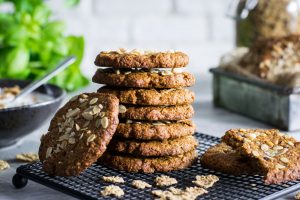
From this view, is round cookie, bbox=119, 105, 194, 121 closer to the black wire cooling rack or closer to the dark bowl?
the black wire cooling rack

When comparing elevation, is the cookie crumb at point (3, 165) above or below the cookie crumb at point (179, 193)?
below

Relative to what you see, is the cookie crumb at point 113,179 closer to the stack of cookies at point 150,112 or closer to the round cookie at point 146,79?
the stack of cookies at point 150,112

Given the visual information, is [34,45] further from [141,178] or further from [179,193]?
[179,193]

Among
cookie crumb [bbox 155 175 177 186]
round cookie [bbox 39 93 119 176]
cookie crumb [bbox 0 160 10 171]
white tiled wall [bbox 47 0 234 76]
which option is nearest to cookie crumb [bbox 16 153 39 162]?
cookie crumb [bbox 0 160 10 171]

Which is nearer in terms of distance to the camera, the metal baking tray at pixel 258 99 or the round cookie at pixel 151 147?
the round cookie at pixel 151 147

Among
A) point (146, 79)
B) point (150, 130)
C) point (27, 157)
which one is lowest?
point (27, 157)

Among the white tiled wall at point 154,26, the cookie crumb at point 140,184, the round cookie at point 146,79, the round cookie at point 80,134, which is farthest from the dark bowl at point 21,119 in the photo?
the white tiled wall at point 154,26

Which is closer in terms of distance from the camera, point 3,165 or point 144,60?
point 144,60

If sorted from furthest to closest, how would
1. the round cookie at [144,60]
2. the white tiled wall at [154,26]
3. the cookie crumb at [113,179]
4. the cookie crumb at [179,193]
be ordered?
the white tiled wall at [154,26] < the round cookie at [144,60] < the cookie crumb at [113,179] < the cookie crumb at [179,193]

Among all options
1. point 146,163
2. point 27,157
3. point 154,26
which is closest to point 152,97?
point 146,163
